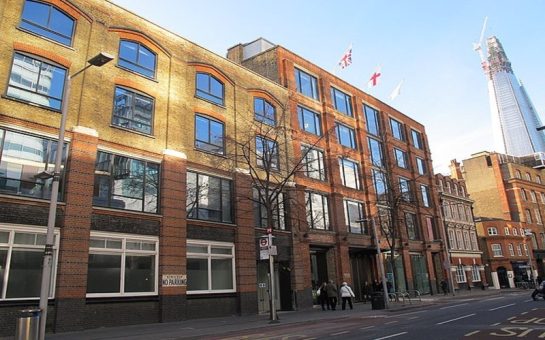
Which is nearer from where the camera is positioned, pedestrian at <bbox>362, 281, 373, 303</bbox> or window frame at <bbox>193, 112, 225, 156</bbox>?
window frame at <bbox>193, 112, 225, 156</bbox>

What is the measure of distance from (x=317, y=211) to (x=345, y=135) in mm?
8757

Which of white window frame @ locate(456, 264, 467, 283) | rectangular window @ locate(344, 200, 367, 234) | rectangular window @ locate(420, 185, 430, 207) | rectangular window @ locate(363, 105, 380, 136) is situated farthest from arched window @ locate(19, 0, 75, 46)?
white window frame @ locate(456, 264, 467, 283)

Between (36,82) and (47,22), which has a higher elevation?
(47,22)

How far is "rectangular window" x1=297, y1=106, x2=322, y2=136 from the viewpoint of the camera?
32625 millimetres

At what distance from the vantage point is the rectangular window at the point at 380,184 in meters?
38.6

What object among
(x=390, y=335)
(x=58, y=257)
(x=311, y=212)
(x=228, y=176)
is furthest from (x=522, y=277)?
(x=58, y=257)

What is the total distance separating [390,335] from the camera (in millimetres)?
12367

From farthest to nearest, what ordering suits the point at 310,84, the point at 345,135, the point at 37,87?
the point at 345,135, the point at 310,84, the point at 37,87

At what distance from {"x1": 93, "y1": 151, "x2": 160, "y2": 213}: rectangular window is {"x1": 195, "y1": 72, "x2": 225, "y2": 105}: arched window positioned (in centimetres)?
586

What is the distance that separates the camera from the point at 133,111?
2095 cm

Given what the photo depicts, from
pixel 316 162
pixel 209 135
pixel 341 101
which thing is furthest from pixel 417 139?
pixel 209 135

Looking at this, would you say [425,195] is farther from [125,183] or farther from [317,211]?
[125,183]

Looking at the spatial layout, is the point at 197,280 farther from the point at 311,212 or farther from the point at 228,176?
the point at 311,212

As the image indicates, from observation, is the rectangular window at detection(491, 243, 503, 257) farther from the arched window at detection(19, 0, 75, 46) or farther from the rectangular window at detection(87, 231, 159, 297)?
the arched window at detection(19, 0, 75, 46)
